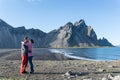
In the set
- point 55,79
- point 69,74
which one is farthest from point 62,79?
point 69,74

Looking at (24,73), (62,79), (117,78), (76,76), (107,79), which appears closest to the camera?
(117,78)

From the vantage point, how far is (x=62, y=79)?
17.9m

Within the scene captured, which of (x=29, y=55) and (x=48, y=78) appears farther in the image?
(x=29, y=55)

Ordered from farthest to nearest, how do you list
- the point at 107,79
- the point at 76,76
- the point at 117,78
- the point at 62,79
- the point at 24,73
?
the point at 24,73
the point at 76,76
the point at 62,79
the point at 107,79
the point at 117,78

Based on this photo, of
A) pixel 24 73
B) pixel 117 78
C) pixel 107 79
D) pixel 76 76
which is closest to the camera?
pixel 117 78

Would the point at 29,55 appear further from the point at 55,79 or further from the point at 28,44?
the point at 55,79

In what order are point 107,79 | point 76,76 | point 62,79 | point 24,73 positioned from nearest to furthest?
point 107,79 → point 62,79 → point 76,76 → point 24,73

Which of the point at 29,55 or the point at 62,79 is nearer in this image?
the point at 62,79

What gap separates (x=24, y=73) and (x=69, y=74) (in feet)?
10.7

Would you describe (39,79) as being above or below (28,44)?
below

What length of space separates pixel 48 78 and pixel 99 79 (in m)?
3.10

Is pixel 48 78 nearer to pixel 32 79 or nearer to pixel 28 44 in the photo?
pixel 32 79

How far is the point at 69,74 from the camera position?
64.0 ft

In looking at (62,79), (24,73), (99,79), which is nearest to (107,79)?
(99,79)
